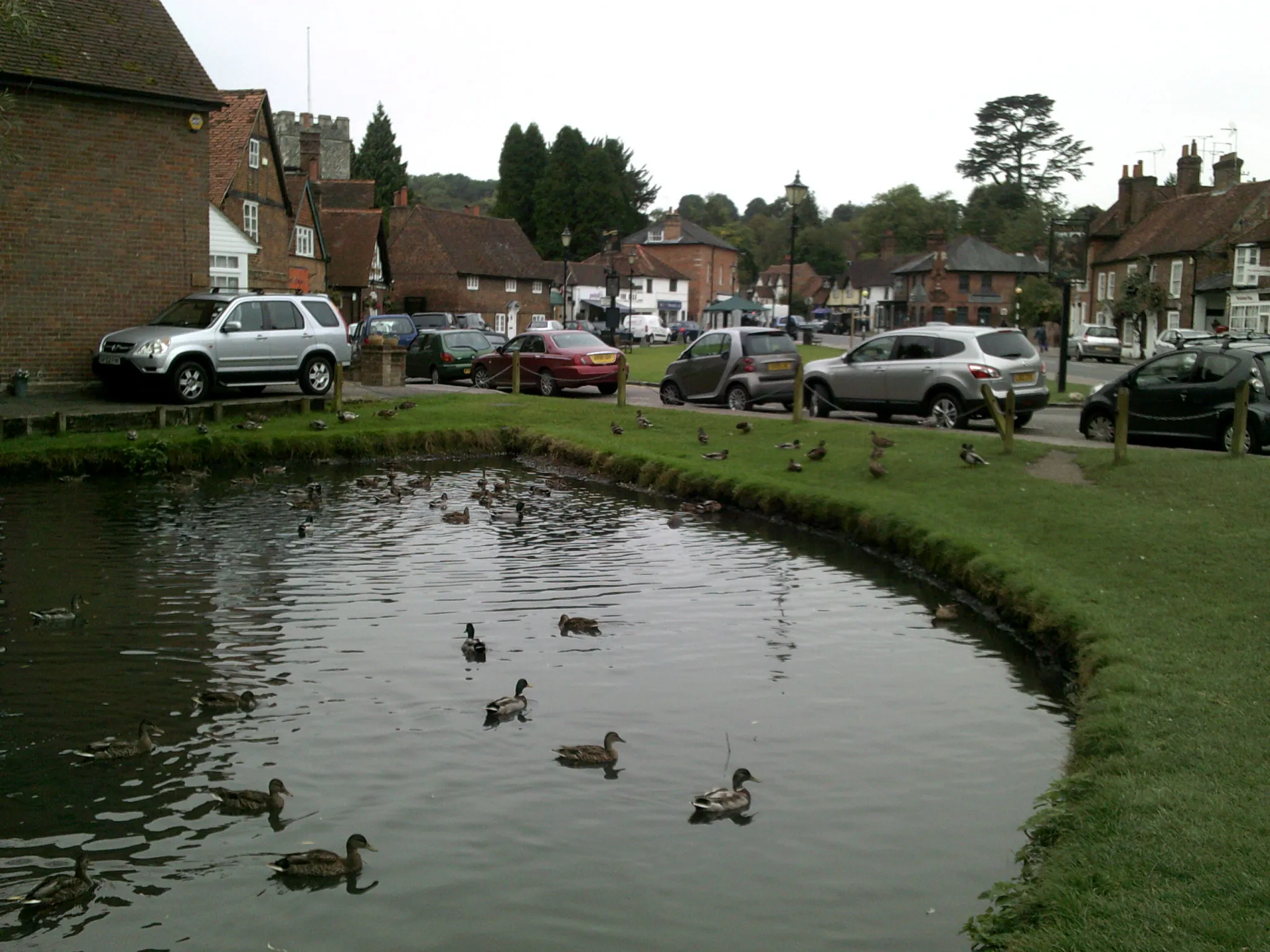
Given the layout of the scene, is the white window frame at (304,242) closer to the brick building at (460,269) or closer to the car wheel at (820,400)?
the brick building at (460,269)

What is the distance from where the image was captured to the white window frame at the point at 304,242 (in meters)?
57.1

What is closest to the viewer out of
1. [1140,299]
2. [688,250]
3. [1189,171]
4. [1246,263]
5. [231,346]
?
[231,346]

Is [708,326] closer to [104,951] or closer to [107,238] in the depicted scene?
[107,238]

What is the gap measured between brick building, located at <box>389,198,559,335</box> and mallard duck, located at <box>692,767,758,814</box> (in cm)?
7145

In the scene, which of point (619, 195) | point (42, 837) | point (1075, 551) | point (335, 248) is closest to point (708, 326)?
point (619, 195)

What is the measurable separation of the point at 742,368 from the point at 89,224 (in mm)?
14051

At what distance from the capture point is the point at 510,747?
8.95 m

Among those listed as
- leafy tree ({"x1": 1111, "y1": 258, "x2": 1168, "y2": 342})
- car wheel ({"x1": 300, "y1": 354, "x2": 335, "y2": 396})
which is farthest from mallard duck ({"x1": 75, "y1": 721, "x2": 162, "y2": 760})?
leafy tree ({"x1": 1111, "y1": 258, "x2": 1168, "y2": 342})

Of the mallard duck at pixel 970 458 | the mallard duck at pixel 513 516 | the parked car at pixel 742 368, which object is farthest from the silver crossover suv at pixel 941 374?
the mallard duck at pixel 513 516

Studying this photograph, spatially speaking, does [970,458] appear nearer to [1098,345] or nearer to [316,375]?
[316,375]

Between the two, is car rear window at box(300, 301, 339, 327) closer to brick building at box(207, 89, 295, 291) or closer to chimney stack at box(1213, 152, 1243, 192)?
A: brick building at box(207, 89, 295, 291)

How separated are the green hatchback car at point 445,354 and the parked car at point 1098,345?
36.5m

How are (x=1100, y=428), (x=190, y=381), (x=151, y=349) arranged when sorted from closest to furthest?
(x=1100, y=428), (x=151, y=349), (x=190, y=381)

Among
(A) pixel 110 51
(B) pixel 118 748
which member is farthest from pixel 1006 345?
(A) pixel 110 51
